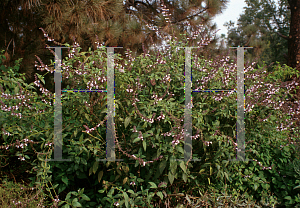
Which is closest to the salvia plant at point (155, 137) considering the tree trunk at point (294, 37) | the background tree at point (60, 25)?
the background tree at point (60, 25)

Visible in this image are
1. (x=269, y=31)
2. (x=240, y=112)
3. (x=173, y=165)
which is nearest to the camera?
(x=173, y=165)

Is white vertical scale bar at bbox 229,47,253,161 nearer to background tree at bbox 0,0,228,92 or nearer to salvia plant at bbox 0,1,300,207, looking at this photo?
salvia plant at bbox 0,1,300,207

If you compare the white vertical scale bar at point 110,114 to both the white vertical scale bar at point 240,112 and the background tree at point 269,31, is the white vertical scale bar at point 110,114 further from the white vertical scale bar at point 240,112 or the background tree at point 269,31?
the background tree at point 269,31

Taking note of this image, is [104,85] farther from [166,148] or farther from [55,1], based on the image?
[55,1]

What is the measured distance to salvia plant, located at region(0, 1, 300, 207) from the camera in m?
2.12

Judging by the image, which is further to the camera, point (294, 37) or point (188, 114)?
point (294, 37)

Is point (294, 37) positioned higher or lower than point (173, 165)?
higher

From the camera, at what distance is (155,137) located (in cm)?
212

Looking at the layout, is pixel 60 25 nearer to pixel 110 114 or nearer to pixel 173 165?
pixel 110 114

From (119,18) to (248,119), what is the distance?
5.65 meters

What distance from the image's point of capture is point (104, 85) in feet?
7.68

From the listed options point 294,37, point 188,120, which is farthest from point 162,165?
point 294,37

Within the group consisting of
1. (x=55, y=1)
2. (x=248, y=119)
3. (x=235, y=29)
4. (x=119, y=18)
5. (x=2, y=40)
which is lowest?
(x=248, y=119)

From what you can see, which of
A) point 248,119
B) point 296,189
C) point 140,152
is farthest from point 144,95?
point 296,189
